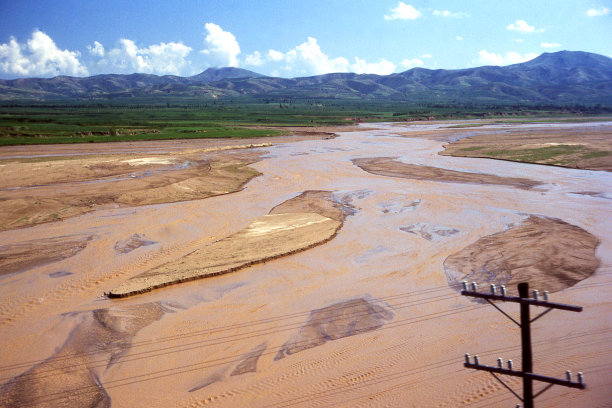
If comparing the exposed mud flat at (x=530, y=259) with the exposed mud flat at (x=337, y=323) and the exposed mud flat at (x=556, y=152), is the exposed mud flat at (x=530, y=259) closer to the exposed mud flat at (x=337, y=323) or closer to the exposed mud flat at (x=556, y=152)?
the exposed mud flat at (x=337, y=323)

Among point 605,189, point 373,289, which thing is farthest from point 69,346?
point 605,189

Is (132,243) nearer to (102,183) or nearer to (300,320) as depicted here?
(300,320)

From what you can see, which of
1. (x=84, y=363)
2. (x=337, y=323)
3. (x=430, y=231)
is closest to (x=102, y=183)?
(x=430, y=231)

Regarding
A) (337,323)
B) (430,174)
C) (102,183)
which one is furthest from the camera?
(430,174)

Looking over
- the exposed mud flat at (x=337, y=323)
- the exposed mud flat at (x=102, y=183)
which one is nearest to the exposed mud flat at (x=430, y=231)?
the exposed mud flat at (x=337, y=323)

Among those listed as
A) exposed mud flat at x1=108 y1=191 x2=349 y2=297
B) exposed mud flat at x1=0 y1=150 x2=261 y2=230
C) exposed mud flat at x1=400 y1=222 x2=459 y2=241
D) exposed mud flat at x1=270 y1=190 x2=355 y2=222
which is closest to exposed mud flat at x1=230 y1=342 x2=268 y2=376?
exposed mud flat at x1=108 y1=191 x2=349 y2=297

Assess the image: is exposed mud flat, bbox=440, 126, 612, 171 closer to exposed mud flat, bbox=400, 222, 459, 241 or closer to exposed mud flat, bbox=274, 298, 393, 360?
exposed mud flat, bbox=400, 222, 459, 241
